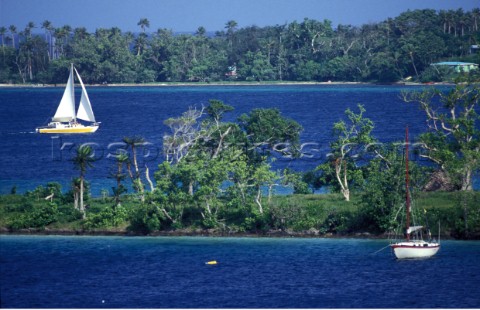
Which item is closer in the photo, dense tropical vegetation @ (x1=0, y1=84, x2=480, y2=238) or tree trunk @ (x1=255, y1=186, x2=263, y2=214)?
dense tropical vegetation @ (x1=0, y1=84, x2=480, y2=238)

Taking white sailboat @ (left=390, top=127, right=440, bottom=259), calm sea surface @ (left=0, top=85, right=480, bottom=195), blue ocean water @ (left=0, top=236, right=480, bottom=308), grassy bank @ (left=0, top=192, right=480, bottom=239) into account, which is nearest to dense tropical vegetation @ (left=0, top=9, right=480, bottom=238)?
grassy bank @ (left=0, top=192, right=480, bottom=239)

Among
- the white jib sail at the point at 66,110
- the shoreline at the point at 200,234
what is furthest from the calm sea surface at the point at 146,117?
the shoreline at the point at 200,234

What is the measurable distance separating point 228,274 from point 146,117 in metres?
79.1

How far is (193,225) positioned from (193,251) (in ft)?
11.7

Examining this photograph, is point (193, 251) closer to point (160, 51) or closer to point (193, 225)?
point (193, 225)

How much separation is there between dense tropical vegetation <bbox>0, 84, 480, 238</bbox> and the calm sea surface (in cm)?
823

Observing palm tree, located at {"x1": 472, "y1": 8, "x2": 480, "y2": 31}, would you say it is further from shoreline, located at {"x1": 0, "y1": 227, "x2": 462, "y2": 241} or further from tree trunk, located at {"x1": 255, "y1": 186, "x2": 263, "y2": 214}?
shoreline, located at {"x1": 0, "y1": 227, "x2": 462, "y2": 241}

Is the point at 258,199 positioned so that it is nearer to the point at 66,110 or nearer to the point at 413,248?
the point at 413,248

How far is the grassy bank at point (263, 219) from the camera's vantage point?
54656 mm

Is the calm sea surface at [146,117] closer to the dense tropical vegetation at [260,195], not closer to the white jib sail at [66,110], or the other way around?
the white jib sail at [66,110]

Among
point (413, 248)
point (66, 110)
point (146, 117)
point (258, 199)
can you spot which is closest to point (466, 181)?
point (413, 248)

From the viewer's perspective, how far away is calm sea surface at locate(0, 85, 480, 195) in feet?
265

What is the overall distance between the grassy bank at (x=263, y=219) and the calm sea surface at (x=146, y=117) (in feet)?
32.5

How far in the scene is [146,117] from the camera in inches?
4988
